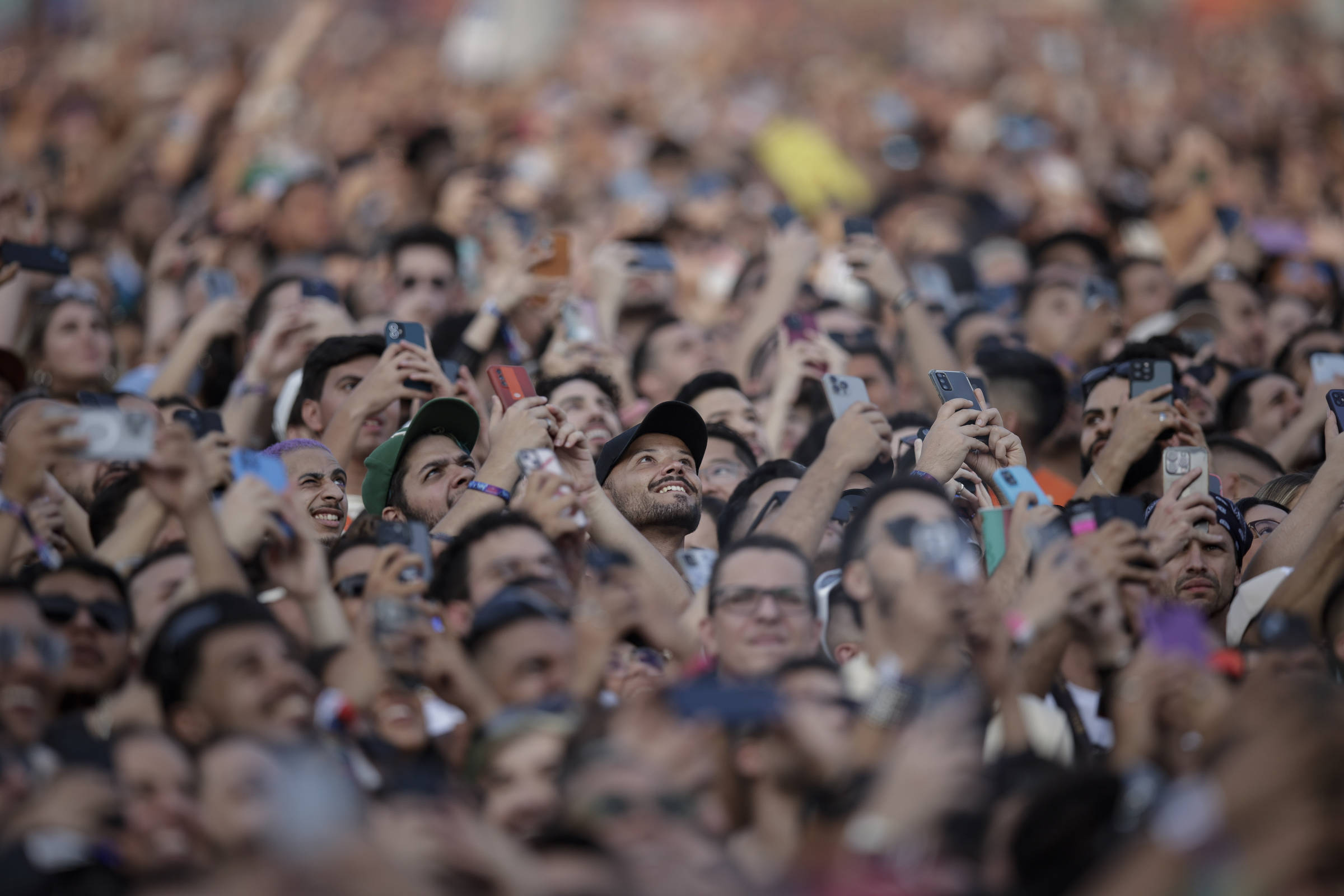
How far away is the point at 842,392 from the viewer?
218 inches

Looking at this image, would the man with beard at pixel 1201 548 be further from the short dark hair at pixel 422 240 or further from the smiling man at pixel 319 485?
the short dark hair at pixel 422 240

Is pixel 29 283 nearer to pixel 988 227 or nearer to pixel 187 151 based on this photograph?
pixel 187 151

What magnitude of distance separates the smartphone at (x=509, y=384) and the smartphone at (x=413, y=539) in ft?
2.43

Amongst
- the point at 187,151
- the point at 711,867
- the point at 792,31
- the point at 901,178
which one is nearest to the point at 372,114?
the point at 187,151

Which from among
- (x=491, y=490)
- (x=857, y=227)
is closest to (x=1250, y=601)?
(x=491, y=490)

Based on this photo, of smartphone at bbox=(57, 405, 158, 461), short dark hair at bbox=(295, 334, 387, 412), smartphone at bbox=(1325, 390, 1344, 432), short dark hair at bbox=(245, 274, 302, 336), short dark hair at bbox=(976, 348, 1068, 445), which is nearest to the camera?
smartphone at bbox=(57, 405, 158, 461)

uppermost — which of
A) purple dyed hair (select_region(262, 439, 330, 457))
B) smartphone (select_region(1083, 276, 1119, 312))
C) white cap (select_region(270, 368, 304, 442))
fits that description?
purple dyed hair (select_region(262, 439, 330, 457))

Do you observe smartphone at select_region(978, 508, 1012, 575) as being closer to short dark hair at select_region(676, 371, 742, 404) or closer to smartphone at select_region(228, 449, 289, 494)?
short dark hair at select_region(676, 371, 742, 404)

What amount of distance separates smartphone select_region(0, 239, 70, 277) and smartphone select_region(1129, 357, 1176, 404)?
4445 mm

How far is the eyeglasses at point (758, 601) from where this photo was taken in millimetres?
4297

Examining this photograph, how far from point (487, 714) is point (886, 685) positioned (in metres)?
1.04

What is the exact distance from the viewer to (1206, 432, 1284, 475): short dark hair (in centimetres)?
627

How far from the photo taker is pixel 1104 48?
51.5 feet

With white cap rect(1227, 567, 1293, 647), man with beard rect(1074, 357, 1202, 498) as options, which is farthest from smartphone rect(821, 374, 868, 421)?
white cap rect(1227, 567, 1293, 647)
